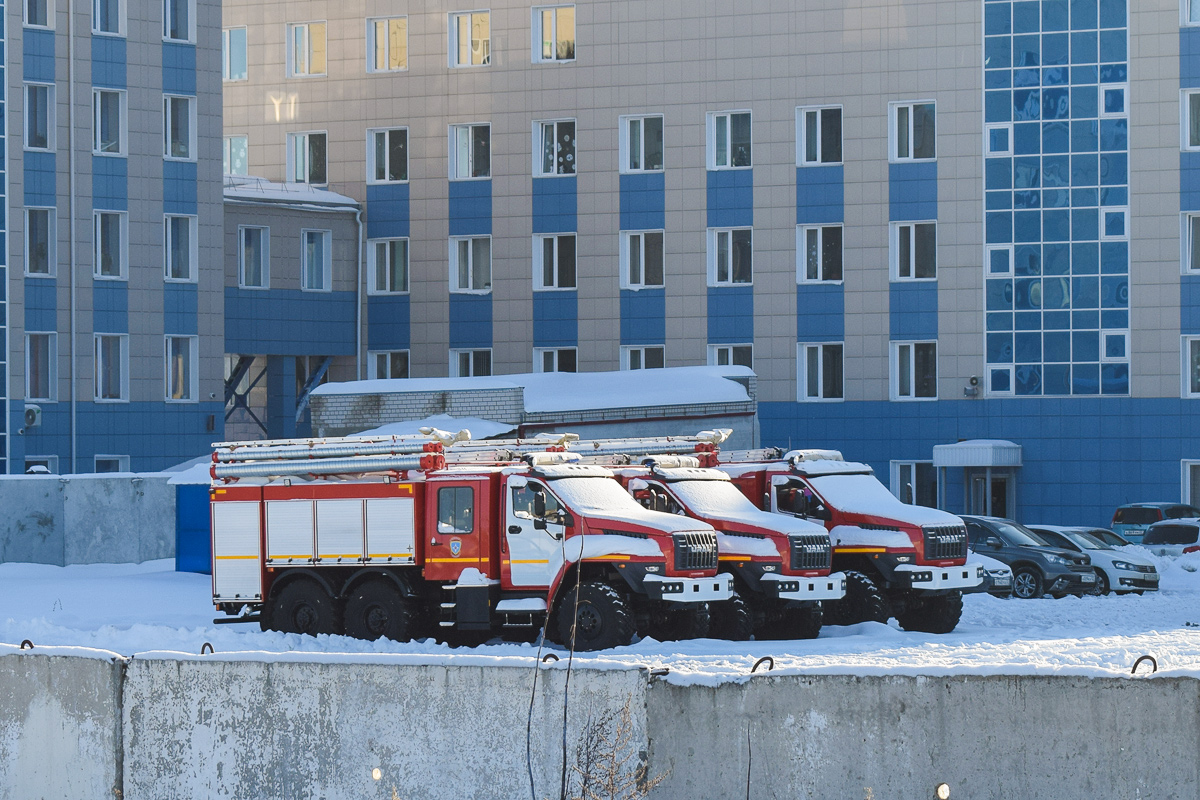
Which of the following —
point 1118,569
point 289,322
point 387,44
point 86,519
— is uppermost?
point 387,44

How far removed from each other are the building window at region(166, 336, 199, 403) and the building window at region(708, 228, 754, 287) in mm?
14403

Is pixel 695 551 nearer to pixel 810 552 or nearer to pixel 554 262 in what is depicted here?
pixel 810 552

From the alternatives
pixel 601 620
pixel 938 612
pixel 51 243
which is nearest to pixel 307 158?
pixel 51 243

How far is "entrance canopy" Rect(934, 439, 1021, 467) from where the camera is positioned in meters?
42.5

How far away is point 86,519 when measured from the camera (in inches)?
1163

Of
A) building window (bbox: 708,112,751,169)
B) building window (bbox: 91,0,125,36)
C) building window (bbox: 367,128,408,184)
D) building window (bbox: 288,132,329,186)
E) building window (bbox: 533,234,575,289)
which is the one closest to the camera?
building window (bbox: 91,0,125,36)

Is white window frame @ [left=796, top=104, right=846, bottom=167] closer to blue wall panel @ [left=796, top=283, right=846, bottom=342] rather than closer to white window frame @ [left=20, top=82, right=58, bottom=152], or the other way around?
blue wall panel @ [left=796, top=283, right=846, bottom=342]

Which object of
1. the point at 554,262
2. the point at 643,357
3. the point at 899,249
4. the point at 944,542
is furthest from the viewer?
the point at 554,262

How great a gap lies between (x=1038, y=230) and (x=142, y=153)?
23.4 metres

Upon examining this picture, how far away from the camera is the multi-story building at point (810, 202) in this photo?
1679 inches

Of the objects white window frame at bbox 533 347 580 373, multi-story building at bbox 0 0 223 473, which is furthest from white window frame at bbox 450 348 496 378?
multi-story building at bbox 0 0 223 473

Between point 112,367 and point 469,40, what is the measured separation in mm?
A: 14699

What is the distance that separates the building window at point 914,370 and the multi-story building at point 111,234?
1833 centimetres

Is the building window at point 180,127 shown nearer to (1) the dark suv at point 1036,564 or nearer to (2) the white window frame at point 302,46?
(2) the white window frame at point 302,46
